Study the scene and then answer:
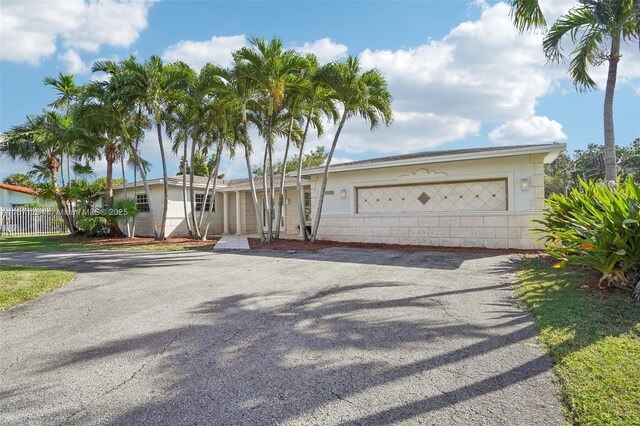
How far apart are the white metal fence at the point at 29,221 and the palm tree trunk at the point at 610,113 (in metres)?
26.5

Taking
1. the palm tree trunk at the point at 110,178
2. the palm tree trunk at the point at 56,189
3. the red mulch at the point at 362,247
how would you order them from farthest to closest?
1. the palm tree trunk at the point at 56,189
2. the palm tree trunk at the point at 110,178
3. the red mulch at the point at 362,247

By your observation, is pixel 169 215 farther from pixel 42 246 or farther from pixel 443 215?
pixel 443 215

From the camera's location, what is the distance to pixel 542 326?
4.12 metres

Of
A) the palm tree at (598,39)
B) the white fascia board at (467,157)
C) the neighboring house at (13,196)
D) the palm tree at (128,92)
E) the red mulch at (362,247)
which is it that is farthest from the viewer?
the neighboring house at (13,196)

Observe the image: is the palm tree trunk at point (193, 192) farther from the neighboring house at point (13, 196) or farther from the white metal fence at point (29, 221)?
the neighboring house at point (13, 196)

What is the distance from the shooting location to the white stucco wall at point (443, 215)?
11.5 meters

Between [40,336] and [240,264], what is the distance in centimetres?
539

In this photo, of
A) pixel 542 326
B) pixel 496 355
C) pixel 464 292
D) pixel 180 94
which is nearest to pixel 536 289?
pixel 464 292

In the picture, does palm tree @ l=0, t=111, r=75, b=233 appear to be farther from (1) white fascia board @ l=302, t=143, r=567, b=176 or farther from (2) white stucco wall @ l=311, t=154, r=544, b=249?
(1) white fascia board @ l=302, t=143, r=567, b=176

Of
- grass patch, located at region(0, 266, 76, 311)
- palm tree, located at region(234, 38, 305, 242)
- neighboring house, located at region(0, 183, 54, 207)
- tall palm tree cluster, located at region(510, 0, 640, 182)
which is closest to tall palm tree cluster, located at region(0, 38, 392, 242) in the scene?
palm tree, located at region(234, 38, 305, 242)

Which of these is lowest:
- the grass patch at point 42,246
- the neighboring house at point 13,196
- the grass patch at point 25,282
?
the grass patch at point 25,282

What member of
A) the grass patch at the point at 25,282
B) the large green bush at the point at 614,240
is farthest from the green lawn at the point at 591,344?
the grass patch at the point at 25,282

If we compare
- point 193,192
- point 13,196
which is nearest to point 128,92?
point 193,192

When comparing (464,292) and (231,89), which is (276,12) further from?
(464,292)
